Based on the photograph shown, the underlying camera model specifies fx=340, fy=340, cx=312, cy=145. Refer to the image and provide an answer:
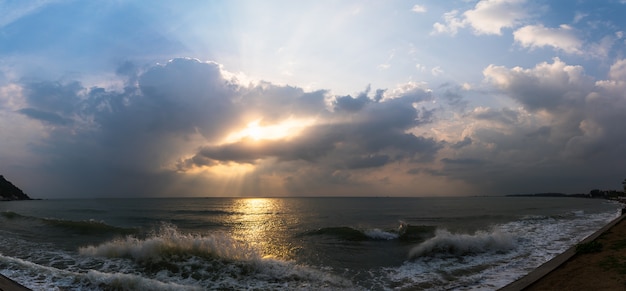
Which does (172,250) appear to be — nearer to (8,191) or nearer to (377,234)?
(377,234)

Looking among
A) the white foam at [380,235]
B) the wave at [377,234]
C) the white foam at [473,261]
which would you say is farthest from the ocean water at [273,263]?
the white foam at [380,235]

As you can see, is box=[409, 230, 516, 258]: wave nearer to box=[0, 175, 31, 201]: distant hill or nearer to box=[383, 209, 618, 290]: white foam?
box=[383, 209, 618, 290]: white foam

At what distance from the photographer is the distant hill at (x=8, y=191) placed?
6334 inches

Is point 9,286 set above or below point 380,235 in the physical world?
above

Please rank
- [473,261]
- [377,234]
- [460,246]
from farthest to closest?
1. [377,234]
2. [460,246]
3. [473,261]

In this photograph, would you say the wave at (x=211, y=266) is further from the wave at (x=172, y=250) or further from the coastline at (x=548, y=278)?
the coastline at (x=548, y=278)

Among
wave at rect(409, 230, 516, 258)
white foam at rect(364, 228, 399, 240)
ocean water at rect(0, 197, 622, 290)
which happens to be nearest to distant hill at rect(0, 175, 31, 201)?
ocean water at rect(0, 197, 622, 290)

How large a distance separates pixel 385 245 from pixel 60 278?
1645 cm

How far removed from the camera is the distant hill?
160875mm

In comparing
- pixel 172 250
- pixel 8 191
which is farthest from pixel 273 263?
pixel 8 191

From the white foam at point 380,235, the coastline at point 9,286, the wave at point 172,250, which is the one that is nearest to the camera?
the coastline at point 9,286

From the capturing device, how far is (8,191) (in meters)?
170

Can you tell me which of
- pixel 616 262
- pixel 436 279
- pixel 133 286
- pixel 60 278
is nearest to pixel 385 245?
pixel 436 279

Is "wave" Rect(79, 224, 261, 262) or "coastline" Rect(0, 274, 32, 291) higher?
"coastline" Rect(0, 274, 32, 291)
